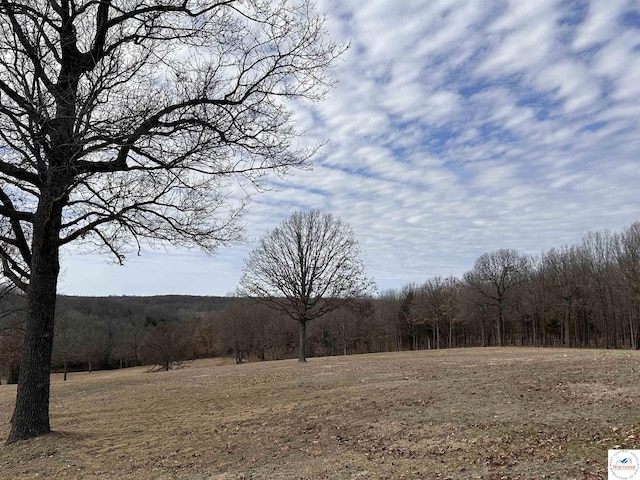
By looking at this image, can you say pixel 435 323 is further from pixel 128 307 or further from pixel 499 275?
pixel 128 307

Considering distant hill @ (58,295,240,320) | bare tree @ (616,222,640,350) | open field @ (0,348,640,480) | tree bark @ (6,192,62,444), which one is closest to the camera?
open field @ (0,348,640,480)

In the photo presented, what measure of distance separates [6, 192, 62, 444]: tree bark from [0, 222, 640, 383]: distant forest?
2986 cm

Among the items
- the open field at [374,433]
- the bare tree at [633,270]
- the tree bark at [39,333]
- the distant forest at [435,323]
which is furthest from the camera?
the distant forest at [435,323]

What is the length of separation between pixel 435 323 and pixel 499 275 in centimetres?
1247

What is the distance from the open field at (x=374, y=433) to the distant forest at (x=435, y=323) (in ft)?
93.0

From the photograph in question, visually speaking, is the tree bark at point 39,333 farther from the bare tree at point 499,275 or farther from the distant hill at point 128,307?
the distant hill at point 128,307

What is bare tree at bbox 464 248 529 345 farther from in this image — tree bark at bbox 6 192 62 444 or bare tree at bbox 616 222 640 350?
tree bark at bbox 6 192 62 444

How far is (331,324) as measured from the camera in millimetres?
66625

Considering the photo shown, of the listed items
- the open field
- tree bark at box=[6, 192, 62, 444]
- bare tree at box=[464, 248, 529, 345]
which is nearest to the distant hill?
bare tree at box=[464, 248, 529, 345]

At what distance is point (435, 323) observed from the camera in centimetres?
6469

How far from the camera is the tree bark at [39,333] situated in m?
9.43

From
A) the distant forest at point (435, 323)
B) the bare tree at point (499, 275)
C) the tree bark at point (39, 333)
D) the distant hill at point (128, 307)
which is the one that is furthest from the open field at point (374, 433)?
the distant hill at point (128, 307)

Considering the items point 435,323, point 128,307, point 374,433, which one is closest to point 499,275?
point 435,323

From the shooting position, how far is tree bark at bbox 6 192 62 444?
9.43m
